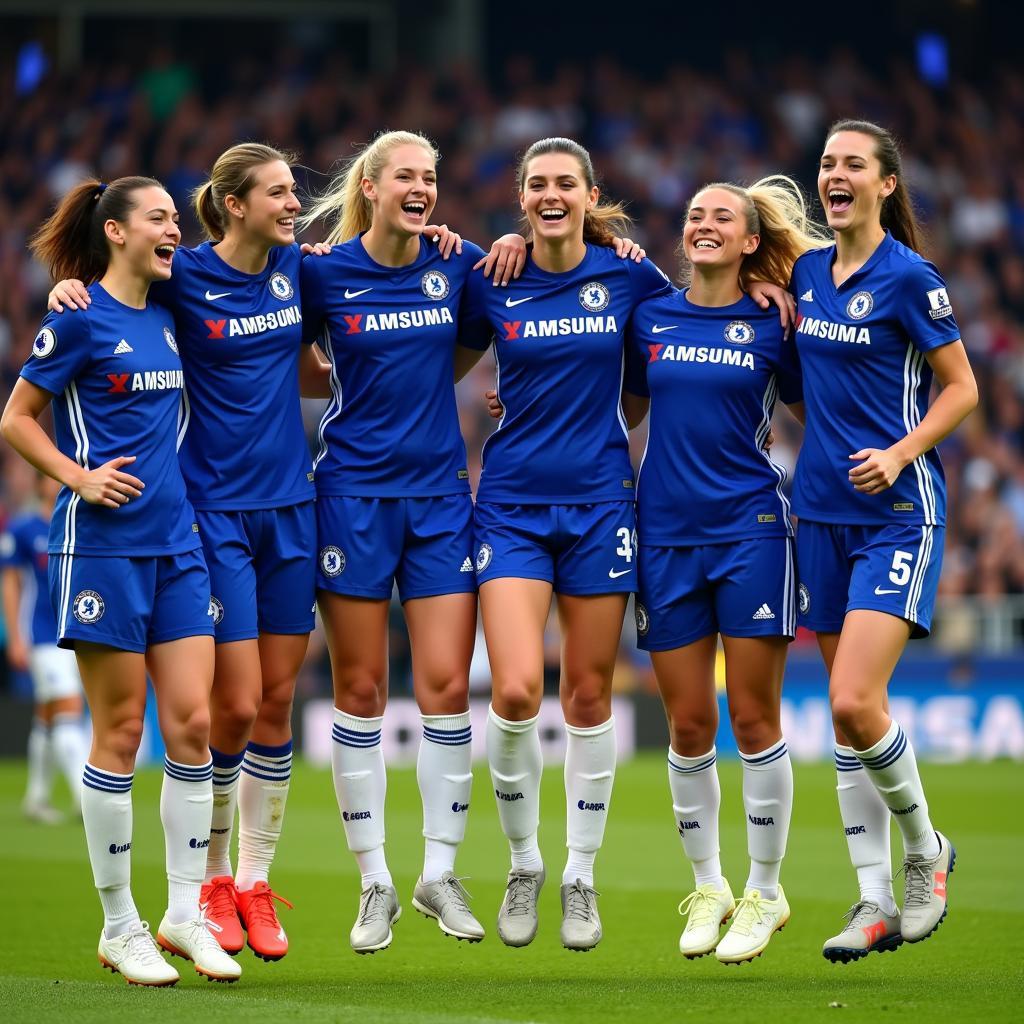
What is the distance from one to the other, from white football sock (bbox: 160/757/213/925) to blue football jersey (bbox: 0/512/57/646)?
6.57 m

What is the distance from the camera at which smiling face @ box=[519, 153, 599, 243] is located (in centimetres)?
710

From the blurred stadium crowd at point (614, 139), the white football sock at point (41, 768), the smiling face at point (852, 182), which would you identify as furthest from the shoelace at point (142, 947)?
the blurred stadium crowd at point (614, 139)

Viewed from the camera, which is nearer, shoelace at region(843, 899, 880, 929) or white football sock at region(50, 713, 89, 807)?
shoelace at region(843, 899, 880, 929)

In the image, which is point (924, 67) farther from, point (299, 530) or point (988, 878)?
point (299, 530)

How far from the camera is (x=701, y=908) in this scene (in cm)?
723

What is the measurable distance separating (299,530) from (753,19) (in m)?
22.7

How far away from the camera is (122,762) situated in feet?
21.7

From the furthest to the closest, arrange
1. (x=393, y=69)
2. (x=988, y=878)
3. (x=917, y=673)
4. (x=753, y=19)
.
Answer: (x=753, y=19)
(x=393, y=69)
(x=917, y=673)
(x=988, y=878)

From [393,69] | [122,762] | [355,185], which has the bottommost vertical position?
[122,762]

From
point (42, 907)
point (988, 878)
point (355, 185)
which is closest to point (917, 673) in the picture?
point (988, 878)

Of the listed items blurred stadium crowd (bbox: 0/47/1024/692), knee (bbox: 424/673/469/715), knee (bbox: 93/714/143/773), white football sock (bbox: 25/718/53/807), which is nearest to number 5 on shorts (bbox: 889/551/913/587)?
knee (bbox: 424/673/469/715)

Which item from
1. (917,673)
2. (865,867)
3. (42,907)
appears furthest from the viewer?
(917,673)

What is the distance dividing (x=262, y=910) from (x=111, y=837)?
30.5 inches

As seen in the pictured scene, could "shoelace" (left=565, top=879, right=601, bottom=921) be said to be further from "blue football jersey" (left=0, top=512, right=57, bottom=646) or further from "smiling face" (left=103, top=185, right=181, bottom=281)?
"blue football jersey" (left=0, top=512, right=57, bottom=646)
